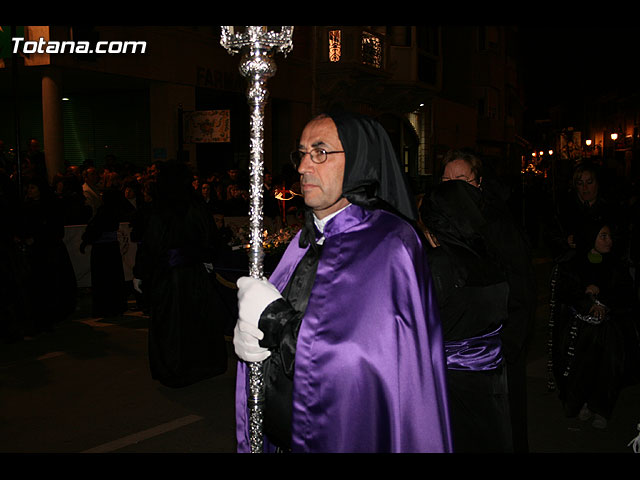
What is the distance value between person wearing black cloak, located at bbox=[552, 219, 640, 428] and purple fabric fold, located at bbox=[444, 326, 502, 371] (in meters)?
2.62

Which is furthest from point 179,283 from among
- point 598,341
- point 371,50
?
point 371,50

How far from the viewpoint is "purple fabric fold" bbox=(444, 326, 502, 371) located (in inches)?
133

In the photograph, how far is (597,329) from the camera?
228 inches

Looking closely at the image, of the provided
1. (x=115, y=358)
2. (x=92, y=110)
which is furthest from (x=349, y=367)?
(x=92, y=110)

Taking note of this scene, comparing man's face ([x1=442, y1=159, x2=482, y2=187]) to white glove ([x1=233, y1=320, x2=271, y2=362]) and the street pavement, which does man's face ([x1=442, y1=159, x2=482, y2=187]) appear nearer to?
the street pavement

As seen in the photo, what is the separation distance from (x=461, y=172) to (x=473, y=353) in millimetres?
1753

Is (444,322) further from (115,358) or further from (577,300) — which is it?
(115,358)

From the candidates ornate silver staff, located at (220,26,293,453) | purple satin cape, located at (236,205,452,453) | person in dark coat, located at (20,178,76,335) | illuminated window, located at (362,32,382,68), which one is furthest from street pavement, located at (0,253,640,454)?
illuminated window, located at (362,32,382,68)

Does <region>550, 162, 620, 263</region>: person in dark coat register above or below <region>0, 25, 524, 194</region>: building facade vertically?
below

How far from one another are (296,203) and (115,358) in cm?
677

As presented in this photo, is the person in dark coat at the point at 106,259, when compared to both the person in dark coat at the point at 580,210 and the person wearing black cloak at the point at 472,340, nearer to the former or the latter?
the person in dark coat at the point at 580,210

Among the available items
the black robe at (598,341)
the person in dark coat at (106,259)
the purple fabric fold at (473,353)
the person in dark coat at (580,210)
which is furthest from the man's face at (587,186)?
the person in dark coat at (106,259)

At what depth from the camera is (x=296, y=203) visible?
46.6ft

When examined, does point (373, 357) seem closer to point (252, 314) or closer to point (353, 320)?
point (353, 320)
